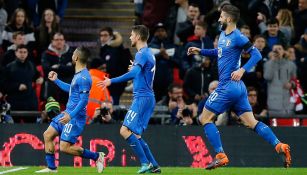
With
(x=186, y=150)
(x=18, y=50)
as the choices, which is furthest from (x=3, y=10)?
(x=186, y=150)

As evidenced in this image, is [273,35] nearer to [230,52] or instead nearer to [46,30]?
[46,30]

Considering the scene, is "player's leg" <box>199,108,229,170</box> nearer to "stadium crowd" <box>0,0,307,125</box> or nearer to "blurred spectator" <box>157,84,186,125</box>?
"stadium crowd" <box>0,0,307,125</box>

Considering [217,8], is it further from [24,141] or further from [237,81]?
[237,81]

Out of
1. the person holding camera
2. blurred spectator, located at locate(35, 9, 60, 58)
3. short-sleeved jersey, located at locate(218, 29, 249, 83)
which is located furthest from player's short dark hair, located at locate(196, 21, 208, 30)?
short-sleeved jersey, located at locate(218, 29, 249, 83)

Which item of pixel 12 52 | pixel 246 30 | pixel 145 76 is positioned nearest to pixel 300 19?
pixel 246 30

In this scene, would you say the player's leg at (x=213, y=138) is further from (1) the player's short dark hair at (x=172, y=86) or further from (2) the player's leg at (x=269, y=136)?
(1) the player's short dark hair at (x=172, y=86)

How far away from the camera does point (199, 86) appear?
22.9 m

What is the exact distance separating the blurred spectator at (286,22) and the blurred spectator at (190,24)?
1844 millimetres

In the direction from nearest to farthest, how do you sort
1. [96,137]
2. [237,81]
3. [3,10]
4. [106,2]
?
1. [237,81]
2. [96,137]
3. [3,10]
4. [106,2]

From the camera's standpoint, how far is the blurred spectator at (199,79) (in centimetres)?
2280

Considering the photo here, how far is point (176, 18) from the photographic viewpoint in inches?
977

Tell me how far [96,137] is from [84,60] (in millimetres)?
3851

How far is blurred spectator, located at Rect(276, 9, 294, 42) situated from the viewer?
24.3 m

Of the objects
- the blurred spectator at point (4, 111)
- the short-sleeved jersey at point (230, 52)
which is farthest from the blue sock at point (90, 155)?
the blurred spectator at point (4, 111)
